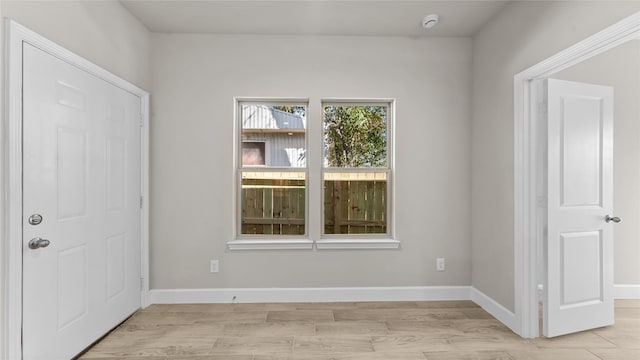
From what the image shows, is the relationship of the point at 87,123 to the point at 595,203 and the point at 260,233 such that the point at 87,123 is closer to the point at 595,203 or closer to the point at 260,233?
the point at 260,233

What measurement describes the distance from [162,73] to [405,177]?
2.53m

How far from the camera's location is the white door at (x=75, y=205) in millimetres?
1878

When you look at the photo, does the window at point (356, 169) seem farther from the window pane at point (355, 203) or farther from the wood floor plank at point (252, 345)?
the wood floor plank at point (252, 345)

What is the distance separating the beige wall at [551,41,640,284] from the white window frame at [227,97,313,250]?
10.0 ft

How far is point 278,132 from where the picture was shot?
342 cm

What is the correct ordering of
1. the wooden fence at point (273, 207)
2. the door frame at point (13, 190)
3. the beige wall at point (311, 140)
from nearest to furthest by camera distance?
the door frame at point (13, 190), the beige wall at point (311, 140), the wooden fence at point (273, 207)

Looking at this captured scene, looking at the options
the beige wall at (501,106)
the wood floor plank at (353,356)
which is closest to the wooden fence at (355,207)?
the beige wall at (501,106)

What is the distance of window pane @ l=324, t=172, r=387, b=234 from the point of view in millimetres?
3459

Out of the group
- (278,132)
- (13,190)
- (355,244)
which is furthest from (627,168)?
(13,190)

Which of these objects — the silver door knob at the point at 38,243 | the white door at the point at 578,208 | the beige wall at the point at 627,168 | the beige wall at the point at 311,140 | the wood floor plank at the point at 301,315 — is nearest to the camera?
the silver door knob at the point at 38,243

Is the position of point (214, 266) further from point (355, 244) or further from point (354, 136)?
point (354, 136)

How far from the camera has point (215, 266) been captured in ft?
10.7

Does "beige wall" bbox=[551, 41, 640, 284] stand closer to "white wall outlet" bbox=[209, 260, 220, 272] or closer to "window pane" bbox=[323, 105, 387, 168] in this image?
"window pane" bbox=[323, 105, 387, 168]

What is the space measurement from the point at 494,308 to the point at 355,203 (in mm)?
1532
